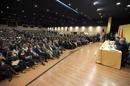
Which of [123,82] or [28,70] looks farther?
[28,70]

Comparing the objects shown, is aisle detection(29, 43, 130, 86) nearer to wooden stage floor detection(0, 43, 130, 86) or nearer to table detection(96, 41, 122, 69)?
wooden stage floor detection(0, 43, 130, 86)

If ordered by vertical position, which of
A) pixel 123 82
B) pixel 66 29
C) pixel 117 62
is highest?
pixel 66 29

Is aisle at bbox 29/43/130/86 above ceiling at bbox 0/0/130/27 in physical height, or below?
below

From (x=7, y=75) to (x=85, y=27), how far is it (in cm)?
1928

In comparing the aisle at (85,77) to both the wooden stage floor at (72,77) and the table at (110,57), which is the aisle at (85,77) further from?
the table at (110,57)

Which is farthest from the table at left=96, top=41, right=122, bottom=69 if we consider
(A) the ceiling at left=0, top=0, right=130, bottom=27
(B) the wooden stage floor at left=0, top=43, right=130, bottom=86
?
(A) the ceiling at left=0, top=0, right=130, bottom=27

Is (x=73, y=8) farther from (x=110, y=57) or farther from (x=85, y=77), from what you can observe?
(x=85, y=77)

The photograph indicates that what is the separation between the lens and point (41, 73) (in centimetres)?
469

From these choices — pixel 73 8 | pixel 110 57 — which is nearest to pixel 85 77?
pixel 110 57

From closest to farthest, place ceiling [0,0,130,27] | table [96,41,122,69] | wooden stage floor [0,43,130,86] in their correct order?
wooden stage floor [0,43,130,86], table [96,41,122,69], ceiling [0,0,130,27]

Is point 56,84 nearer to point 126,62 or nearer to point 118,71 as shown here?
point 118,71

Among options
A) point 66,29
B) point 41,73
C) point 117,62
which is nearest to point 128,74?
point 117,62

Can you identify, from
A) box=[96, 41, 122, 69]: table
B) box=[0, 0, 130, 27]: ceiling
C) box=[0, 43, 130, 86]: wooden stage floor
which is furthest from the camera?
box=[0, 0, 130, 27]: ceiling

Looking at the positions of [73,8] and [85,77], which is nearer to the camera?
[85,77]
